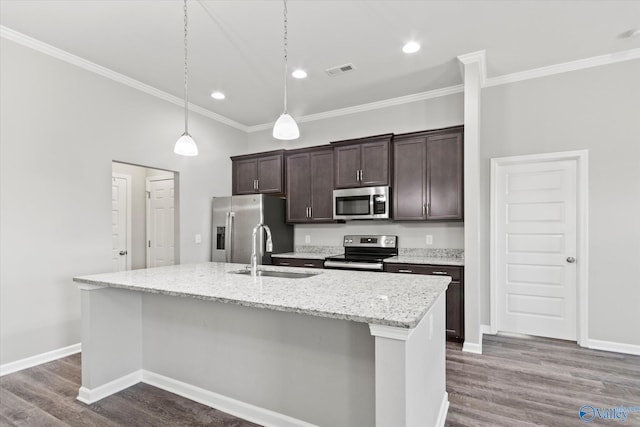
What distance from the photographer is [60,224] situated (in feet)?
11.0

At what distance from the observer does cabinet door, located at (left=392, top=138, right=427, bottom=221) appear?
164 inches

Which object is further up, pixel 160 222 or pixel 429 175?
pixel 429 175

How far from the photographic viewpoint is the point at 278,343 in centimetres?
214

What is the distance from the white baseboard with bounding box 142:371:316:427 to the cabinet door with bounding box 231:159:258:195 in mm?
3213

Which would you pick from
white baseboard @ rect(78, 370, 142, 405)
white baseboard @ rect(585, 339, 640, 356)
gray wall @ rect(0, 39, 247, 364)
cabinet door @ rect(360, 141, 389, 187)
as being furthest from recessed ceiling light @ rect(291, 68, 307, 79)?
white baseboard @ rect(585, 339, 640, 356)

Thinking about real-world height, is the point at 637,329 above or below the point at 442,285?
below

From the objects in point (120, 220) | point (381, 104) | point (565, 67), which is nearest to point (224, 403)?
point (120, 220)

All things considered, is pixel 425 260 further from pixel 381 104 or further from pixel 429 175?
pixel 381 104

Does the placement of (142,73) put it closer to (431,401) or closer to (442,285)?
(442,285)

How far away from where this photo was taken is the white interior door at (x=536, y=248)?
370 cm

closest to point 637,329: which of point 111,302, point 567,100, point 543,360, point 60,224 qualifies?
point 543,360

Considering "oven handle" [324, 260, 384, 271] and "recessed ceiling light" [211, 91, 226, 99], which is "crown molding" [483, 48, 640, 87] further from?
"recessed ceiling light" [211, 91, 226, 99]

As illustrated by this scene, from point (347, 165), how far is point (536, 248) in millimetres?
2446

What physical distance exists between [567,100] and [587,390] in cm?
283
